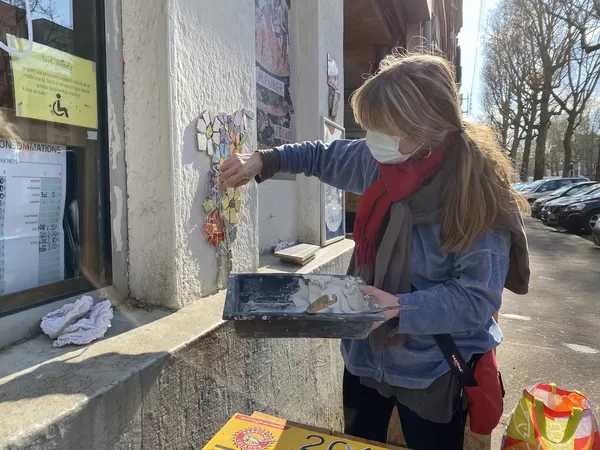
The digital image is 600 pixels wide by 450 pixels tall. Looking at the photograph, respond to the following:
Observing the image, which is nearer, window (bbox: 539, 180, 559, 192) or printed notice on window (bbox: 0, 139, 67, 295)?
printed notice on window (bbox: 0, 139, 67, 295)

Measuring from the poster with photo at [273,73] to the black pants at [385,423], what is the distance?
6.00 ft

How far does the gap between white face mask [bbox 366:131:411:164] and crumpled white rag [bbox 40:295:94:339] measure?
122 centimetres

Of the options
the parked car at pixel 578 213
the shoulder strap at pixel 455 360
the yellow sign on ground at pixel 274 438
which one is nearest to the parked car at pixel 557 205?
the parked car at pixel 578 213

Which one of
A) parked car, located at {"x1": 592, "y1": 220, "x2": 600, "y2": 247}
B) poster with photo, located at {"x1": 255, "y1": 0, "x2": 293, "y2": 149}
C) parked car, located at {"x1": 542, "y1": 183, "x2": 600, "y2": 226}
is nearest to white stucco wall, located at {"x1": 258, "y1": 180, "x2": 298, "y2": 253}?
poster with photo, located at {"x1": 255, "y1": 0, "x2": 293, "y2": 149}

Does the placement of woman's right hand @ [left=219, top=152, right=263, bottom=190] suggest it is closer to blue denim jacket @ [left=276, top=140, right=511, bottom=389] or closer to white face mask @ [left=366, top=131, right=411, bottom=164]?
blue denim jacket @ [left=276, top=140, right=511, bottom=389]

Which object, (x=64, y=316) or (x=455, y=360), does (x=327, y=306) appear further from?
(x=64, y=316)

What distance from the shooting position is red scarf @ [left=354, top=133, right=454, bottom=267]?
155 centimetres

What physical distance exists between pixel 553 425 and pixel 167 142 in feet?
6.03

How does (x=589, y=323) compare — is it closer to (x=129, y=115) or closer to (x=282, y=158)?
(x=282, y=158)

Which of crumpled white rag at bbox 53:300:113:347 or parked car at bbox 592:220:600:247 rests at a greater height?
crumpled white rag at bbox 53:300:113:347

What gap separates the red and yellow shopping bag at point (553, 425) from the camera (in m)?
1.67

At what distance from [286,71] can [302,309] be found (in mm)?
2552

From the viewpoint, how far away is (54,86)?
5.41ft

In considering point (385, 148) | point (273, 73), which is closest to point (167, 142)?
point (385, 148)
